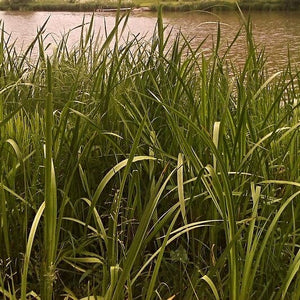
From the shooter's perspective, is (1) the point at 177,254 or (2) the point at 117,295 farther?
(1) the point at 177,254

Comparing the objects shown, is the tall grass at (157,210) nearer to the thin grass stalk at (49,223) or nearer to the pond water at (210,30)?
the thin grass stalk at (49,223)

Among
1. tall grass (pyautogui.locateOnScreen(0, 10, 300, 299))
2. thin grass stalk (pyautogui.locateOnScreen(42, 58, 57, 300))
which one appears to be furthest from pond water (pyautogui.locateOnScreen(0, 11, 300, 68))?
thin grass stalk (pyautogui.locateOnScreen(42, 58, 57, 300))

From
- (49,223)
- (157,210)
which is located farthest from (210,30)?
(49,223)

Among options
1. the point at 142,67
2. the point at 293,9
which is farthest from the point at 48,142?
the point at 293,9

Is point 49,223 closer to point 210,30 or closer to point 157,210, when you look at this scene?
point 157,210

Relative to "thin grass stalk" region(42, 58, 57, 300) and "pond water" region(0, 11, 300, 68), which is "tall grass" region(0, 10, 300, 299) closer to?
"thin grass stalk" region(42, 58, 57, 300)

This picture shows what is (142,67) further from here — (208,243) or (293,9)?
(293,9)

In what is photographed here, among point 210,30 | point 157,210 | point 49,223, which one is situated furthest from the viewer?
point 210,30

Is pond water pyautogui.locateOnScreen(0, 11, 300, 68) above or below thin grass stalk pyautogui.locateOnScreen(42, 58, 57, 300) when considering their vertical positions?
below

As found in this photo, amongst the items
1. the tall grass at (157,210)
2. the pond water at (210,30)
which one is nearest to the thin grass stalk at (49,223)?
the tall grass at (157,210)

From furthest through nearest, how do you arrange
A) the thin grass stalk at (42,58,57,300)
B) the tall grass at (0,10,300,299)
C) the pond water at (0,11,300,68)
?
the pond water at (0,11,300,68) < the tall grass at (0,10,300,299) < the thin grass stalk at (42,58,57,300)

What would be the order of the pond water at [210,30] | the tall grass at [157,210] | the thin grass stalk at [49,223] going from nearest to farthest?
the thin grass stalk at [49,223] → the tall grass at [157,210] → the pond water at [210,30]

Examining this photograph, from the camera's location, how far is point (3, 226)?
0.83m

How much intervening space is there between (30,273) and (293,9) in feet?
57.5
